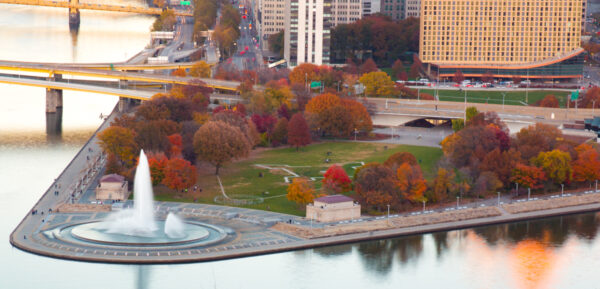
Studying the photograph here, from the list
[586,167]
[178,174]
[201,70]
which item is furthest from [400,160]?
[201,70]

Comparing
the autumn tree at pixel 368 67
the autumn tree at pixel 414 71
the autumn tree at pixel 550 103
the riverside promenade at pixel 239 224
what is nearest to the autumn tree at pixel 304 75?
the autumn tree at pixel 368 67

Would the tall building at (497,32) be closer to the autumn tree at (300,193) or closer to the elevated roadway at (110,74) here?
the elevated roadway at (110,74)

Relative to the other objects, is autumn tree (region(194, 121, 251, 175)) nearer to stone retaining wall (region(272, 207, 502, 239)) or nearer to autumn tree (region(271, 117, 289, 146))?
autumn tree (region(271, 117, 289, 146))

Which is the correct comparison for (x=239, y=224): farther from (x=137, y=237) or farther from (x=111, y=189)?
(x=111, y=189)

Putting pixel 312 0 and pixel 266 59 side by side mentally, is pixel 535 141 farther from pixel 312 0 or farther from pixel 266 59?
pixel 266 59

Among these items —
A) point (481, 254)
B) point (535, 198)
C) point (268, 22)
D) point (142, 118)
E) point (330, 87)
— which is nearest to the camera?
point (481, 254)

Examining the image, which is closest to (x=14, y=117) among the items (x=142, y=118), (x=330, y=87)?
(x=142, y=118)
